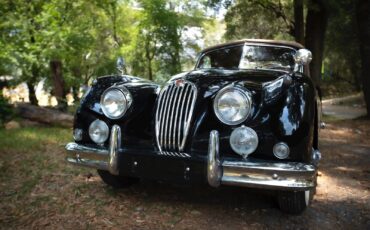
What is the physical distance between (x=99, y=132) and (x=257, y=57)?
224 cm

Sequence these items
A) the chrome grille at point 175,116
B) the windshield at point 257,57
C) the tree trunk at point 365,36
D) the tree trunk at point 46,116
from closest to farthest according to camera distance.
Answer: the chrome grille at point 175,116, the windshield at point 257,57, the tree trunk at point 46,116, the tree trunk at point 365,36

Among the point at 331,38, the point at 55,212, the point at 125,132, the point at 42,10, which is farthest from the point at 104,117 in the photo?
the point at 331,38

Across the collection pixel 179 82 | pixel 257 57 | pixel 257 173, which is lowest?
pixel 257 173

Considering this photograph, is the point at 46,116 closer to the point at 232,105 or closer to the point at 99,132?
the point at 99,132

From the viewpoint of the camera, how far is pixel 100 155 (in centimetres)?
351

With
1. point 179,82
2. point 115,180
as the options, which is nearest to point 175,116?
point 179,82

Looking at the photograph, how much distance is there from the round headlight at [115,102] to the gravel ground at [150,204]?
3.07ft

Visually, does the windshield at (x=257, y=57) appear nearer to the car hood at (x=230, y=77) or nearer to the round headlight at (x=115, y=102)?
the car hood at (x=230, y=77)

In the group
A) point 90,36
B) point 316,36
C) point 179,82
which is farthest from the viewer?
point 316,36

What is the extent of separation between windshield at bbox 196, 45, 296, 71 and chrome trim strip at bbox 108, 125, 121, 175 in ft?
5.92

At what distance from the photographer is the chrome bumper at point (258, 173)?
2.95 m

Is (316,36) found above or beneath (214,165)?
above

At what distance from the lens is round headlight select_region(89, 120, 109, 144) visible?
3646 millimetres

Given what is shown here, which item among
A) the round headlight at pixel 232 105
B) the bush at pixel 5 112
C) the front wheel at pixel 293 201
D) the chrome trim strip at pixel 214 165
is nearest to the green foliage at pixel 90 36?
the bush at pixel 5 112
